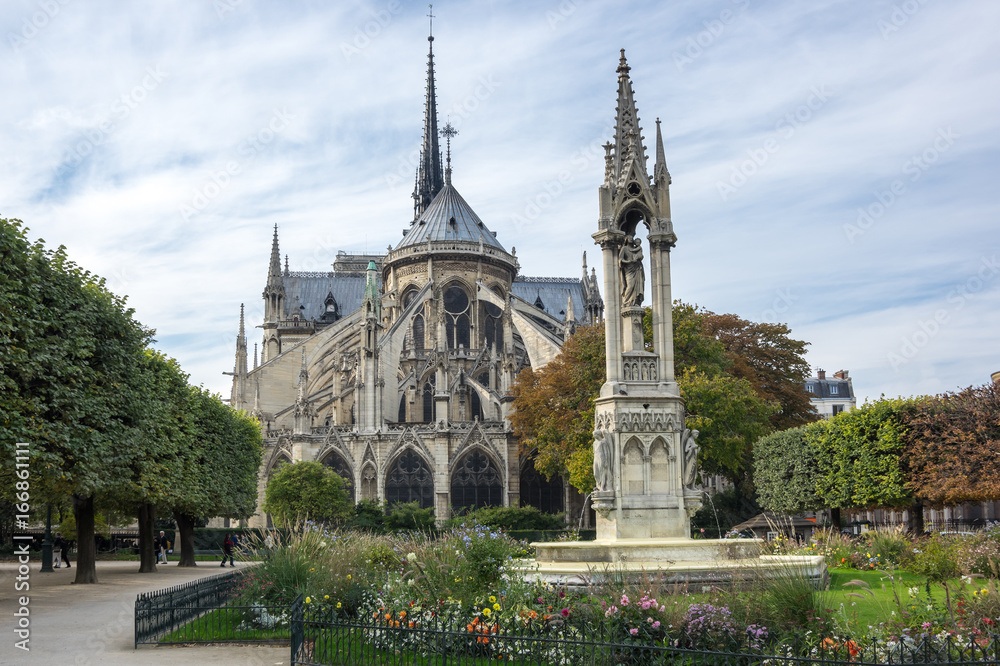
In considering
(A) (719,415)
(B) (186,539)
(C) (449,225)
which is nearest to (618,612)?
(A) (719,415)

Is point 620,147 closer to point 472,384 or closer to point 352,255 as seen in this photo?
point 472,384

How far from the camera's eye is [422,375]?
5909 cm

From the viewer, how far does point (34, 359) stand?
720 inches

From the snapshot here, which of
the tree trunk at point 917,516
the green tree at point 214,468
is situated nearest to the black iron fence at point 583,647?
the green tree at point 214,468

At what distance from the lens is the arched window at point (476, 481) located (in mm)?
52812

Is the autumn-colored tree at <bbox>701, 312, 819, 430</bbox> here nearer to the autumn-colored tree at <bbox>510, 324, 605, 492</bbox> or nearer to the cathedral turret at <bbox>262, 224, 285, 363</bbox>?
the autumn-colored tree at <bbox>510, 324, 605, 492</bbox>

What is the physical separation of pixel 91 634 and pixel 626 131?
11.6m

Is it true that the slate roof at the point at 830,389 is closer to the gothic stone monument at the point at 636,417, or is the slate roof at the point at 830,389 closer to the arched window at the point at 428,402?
the arched window at the point at 428,402

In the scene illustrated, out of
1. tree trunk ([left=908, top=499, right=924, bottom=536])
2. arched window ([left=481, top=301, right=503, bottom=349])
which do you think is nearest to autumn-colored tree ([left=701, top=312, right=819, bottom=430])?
tree trunk ([left=908, top=499, right=924, bottom=536])

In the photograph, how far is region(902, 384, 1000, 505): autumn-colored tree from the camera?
2608cm

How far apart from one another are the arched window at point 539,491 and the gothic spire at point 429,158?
46.1 metres

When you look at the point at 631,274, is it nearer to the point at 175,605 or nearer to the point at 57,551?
the point at 175,605

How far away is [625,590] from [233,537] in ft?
108

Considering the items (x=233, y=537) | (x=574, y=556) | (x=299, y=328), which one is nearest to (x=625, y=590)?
(x=574, y=556)
